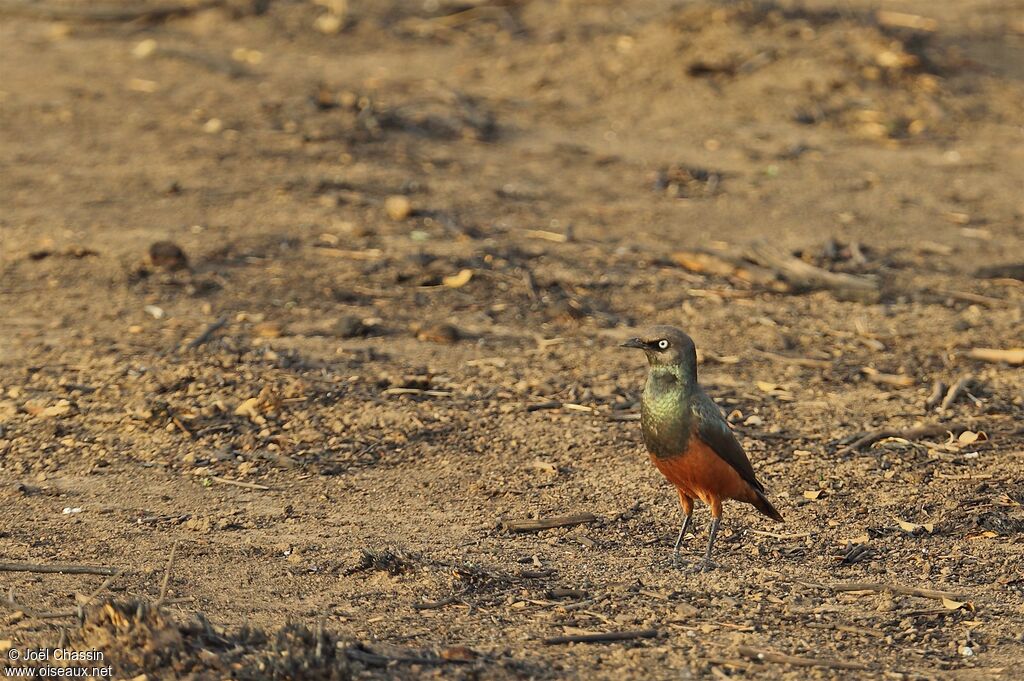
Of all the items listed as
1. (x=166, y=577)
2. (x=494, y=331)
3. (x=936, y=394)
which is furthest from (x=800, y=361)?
(x=166, y=577)

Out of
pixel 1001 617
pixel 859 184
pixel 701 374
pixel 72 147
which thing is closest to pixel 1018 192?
pixel 859 184

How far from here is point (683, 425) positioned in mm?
5020

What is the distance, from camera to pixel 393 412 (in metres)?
6.54

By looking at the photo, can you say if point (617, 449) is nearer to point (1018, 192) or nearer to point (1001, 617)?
point (1001, 617)

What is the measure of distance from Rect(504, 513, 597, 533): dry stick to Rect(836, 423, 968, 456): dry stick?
4.61 feet

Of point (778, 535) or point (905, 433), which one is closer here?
point (778, 535)

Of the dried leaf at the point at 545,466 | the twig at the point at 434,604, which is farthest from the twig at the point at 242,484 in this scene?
the twig at the point at 434,604

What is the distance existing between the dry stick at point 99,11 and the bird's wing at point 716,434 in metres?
10.7

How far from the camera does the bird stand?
503 cm

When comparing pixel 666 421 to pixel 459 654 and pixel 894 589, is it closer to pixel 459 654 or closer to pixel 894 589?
pixel 894 589

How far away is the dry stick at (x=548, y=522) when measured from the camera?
556 cm

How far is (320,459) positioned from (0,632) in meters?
2.00

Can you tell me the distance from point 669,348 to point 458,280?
354cm

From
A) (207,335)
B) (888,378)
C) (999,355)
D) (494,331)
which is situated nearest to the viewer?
(888,378)
